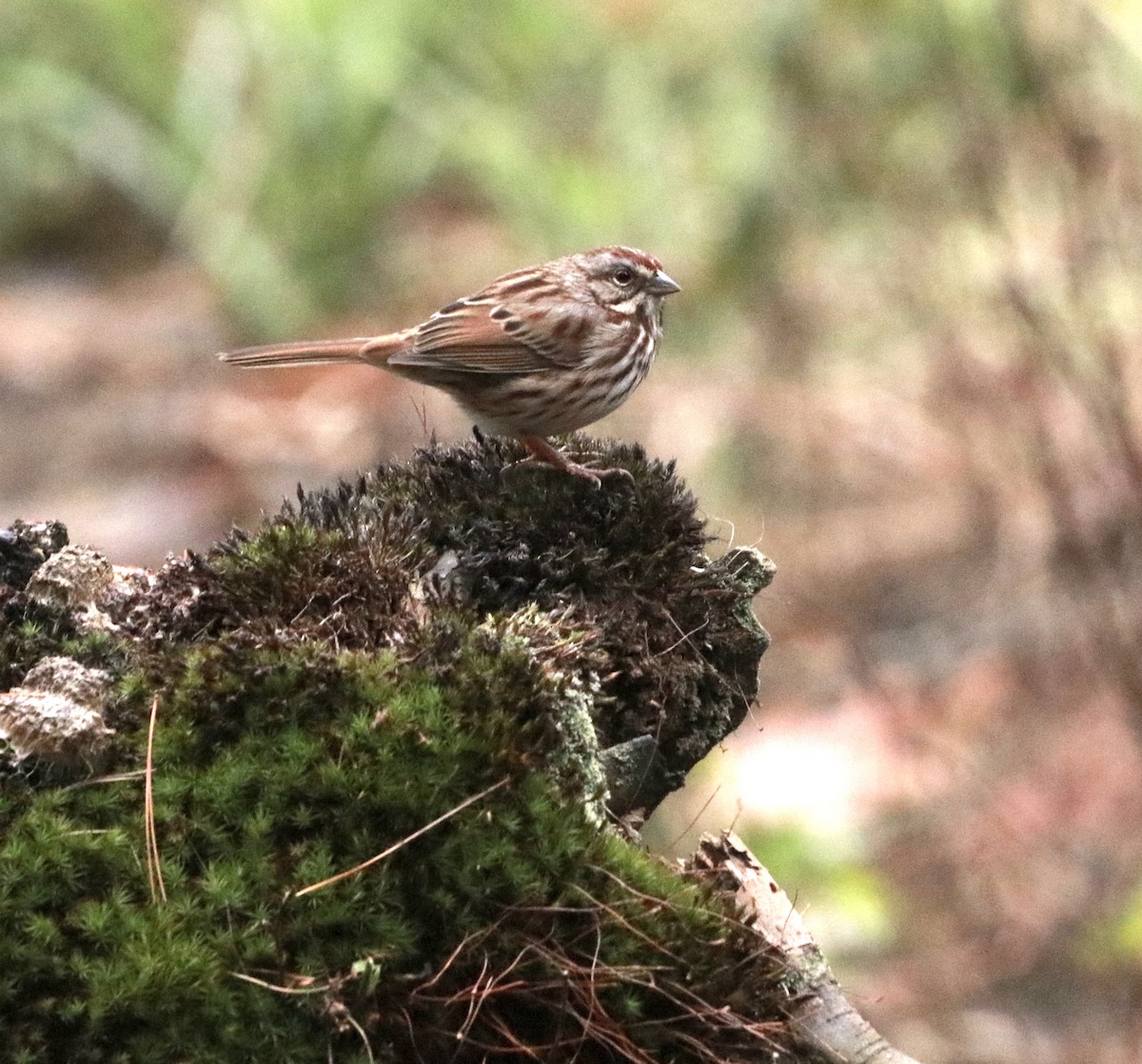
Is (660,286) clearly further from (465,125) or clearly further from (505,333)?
(465,125)

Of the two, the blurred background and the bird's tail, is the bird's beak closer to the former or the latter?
the bird's tail

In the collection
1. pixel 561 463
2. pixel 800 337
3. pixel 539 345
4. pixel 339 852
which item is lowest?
pixel 339 852

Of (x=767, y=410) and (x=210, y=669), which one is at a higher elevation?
(x=767, y=410)

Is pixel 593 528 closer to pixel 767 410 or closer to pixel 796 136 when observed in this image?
pixel 796 136

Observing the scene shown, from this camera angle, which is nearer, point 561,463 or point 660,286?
point 561,463

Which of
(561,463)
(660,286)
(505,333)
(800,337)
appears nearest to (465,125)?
(800,337)

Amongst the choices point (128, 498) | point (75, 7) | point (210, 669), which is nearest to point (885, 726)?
point (128, 498)

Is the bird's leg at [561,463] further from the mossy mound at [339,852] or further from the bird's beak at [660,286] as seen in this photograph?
the bird's beak at [660,286]
